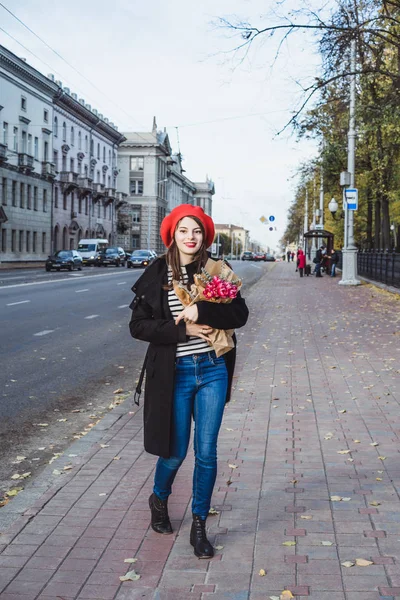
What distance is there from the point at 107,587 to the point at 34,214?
63255 mm

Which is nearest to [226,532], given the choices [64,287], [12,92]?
[64,287]

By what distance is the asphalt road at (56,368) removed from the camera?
7.53 metres

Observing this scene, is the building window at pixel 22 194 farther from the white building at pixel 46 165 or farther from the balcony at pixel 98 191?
the balcony at pixel 98 191

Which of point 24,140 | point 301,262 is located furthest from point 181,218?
point 24,140

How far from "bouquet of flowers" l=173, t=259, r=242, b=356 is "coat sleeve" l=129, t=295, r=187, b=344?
131mm

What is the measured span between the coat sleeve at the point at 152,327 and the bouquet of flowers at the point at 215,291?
0.13 metres

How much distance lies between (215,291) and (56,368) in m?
7.45

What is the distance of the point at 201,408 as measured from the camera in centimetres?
424

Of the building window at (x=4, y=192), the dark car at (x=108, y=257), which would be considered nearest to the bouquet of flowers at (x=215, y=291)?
the building window at (x=4, y=192)

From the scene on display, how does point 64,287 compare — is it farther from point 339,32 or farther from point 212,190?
point 212,190

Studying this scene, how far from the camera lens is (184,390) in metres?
4.21

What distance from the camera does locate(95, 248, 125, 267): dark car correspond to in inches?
2665

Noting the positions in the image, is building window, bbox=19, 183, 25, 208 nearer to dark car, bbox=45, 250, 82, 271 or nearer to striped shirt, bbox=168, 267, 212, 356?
dark car, bbox=45, 250, 82, 271

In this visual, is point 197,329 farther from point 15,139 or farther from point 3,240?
point 15,139
